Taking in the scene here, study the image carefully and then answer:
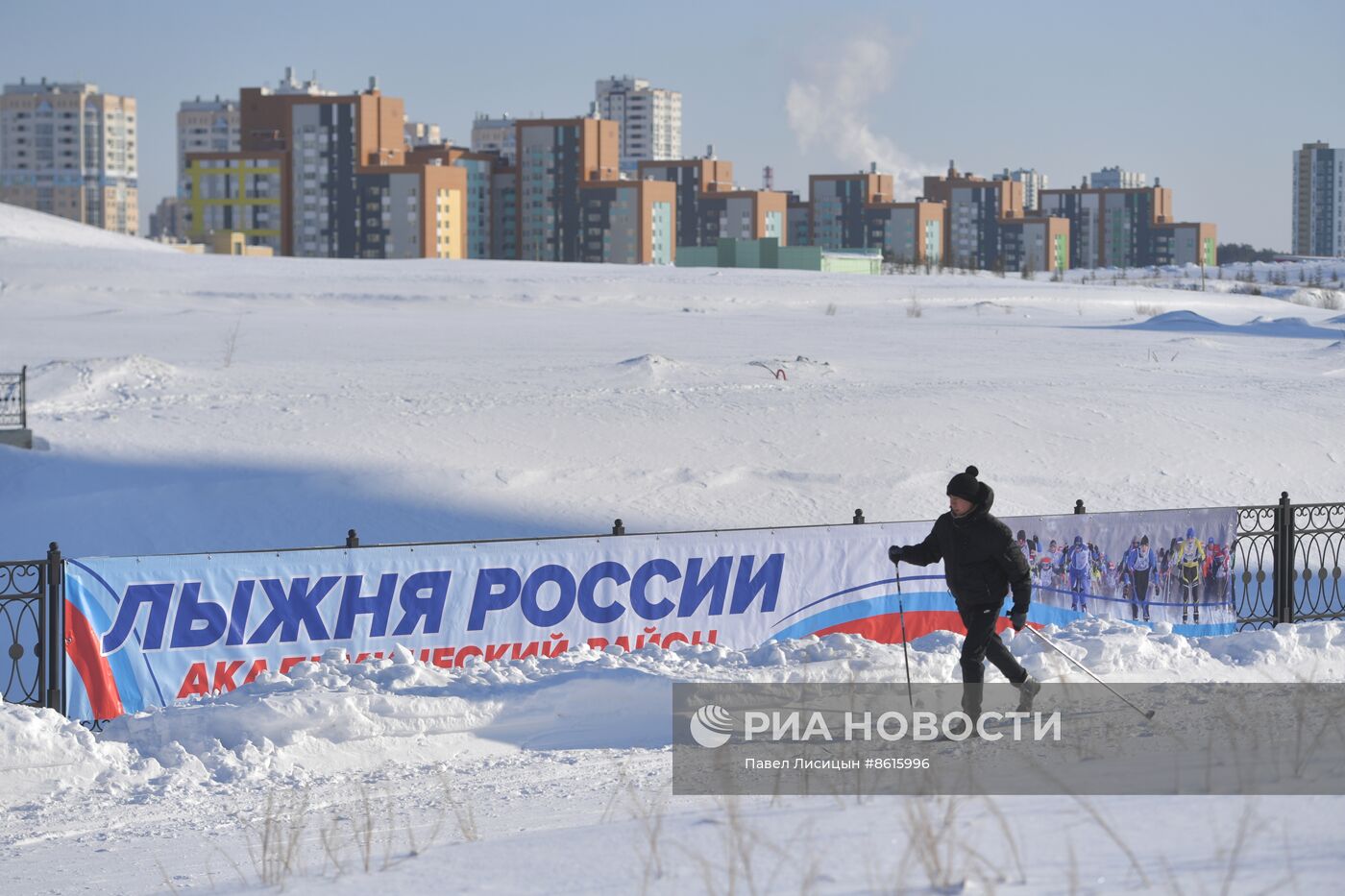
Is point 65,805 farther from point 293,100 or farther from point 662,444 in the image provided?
point 293,100

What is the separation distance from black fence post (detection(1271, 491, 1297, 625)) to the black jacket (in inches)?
262

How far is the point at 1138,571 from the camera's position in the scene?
46.1ft

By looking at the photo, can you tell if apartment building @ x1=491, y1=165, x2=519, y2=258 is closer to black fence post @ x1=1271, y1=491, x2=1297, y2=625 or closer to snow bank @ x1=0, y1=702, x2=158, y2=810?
black fence post @ x1=1271, y1=491, x2=1297, y2=625

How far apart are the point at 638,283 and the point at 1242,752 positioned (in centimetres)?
5361

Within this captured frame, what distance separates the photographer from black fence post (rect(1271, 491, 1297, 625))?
14203 mm

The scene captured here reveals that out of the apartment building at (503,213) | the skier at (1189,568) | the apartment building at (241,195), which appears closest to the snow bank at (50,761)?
the skier at (1189,568)

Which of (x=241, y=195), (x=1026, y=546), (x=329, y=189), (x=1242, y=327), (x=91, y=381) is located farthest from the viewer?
(x=241, y=195)

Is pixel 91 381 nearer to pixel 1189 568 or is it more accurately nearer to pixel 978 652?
pixel 1189 568

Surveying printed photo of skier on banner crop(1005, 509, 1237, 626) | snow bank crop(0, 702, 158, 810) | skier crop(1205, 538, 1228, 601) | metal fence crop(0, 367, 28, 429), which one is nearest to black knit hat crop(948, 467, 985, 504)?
printed photo of skier on banner crop(1005, 509, 1237, 626)

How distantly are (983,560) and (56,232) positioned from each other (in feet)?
284

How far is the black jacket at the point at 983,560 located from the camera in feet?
28.2

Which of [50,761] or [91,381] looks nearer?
Result: [50,761]

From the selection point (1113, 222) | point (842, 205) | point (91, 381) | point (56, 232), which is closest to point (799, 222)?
point (842, 205)

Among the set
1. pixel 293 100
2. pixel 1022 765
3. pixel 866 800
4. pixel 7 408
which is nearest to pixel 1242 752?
pixel 1022 765
